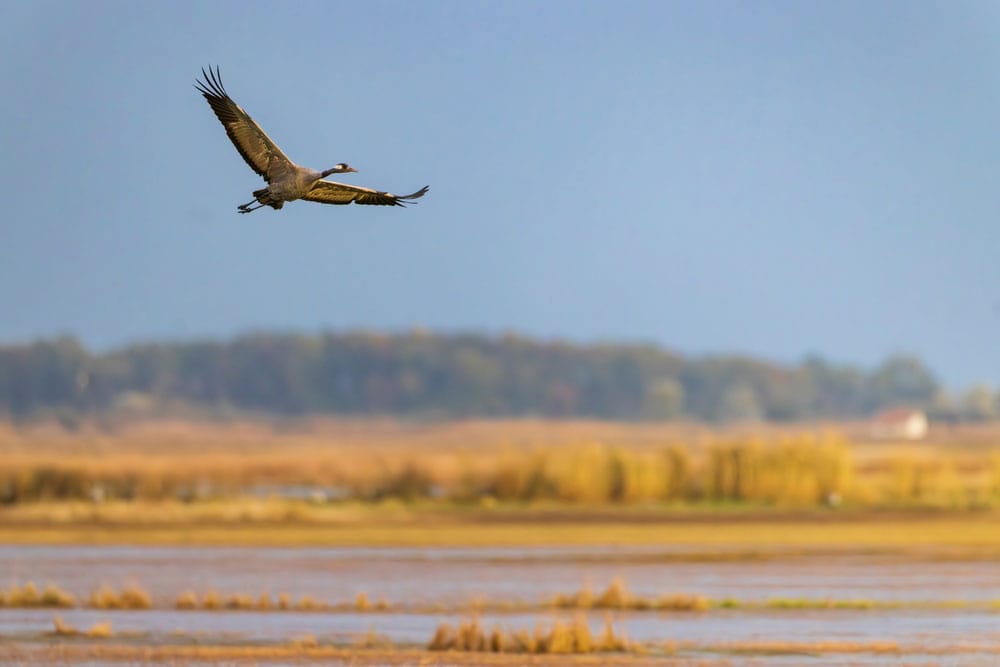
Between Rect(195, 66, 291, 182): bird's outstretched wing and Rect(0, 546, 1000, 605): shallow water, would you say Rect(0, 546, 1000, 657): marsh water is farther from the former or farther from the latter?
Rect(195, 66, 291, 182): bird's outstretched wing

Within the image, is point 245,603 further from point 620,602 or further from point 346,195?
point 346,195

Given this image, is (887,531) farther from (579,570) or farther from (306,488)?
(306,488)

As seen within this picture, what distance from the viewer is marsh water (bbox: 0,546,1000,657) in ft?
84.5

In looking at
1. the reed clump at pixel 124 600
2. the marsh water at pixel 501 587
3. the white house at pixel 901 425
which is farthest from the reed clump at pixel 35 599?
the white house at pixel 901 425

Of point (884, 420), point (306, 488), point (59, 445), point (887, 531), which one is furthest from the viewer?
point (884, 420)

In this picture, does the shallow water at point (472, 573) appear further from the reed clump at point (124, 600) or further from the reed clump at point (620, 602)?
the reed clump at point (620, 602)

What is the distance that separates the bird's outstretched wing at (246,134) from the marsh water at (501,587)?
786 cm

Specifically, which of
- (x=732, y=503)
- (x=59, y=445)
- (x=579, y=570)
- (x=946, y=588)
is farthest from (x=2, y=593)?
(x=59, y=445)

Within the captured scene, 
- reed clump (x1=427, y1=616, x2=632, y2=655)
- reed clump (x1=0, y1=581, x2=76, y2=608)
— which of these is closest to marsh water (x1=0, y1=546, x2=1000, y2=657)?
reed clump (x1=0, y1=581, x2=76, y2=608)

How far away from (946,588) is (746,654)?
9136 mm

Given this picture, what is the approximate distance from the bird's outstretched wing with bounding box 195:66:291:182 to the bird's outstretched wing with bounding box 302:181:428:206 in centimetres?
45

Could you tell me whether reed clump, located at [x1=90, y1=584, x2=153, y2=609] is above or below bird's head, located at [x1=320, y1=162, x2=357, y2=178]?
below

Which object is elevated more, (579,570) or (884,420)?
(884,420)

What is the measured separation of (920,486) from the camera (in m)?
53.5
